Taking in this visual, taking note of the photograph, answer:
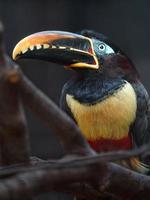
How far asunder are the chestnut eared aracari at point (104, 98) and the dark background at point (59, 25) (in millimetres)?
1364

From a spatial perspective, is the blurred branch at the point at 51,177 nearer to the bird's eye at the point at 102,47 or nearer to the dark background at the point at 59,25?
the bird's eye at the point at 102,47

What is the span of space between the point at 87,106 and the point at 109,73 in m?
0.17

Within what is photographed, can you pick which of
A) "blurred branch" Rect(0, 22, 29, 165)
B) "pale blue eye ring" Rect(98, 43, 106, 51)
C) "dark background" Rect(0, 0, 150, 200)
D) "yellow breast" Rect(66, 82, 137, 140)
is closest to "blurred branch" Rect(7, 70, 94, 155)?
"blurred branch" Rect(0, 22, 29, 165)

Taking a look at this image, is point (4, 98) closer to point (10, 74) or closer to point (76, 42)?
point (10, 74)

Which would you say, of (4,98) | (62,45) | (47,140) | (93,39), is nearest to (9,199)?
(4,98)

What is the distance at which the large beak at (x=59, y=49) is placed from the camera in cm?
210

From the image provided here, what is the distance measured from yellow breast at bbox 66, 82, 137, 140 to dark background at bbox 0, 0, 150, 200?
1.44 metres

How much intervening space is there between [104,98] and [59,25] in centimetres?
154

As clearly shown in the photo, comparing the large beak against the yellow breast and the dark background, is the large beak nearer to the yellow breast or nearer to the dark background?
the yellow breast

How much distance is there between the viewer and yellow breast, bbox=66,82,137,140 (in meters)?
2.31

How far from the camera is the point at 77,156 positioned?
1119 millimetres

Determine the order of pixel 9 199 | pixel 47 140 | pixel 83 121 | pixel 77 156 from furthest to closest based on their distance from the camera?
pixel 47 140
pixel 83 121
pixel 77 156
pixel 9 199

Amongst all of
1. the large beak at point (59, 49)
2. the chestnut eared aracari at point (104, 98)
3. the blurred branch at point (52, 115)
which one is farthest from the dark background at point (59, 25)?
the blurred branch at point (52, 115)

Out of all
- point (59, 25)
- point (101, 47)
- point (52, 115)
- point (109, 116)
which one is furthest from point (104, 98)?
point (59, 25)
